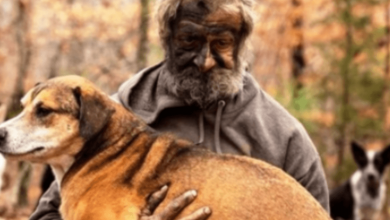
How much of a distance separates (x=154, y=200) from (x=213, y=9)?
1.34 meters

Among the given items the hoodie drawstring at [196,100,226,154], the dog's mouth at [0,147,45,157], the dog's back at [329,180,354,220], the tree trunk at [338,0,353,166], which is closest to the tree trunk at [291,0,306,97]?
the tree trunk at [338,0,353,166]

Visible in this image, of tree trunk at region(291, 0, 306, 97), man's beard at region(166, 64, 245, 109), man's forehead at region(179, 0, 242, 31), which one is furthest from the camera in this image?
tree trunk at region(291, 0, 306, 97)

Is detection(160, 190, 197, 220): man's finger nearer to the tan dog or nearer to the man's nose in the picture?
the tan dog

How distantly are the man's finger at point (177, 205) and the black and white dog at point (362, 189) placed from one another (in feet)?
34.1

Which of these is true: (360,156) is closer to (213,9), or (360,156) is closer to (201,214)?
(213,9)

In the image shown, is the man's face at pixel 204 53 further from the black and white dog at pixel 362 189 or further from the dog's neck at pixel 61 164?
the black and white dog at pixel 362 189

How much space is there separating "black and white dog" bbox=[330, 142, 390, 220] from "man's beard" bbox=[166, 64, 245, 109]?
31.2ft

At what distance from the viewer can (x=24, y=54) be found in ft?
45.5

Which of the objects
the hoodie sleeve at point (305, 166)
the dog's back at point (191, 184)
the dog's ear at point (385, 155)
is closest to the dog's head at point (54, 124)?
the dog's back at point (191, 184)

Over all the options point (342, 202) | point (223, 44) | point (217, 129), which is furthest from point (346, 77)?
point (223, 44)

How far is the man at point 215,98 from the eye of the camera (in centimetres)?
491

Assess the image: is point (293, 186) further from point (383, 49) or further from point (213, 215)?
point (383, 49)

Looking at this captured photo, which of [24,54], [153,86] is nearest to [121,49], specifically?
[24,54]

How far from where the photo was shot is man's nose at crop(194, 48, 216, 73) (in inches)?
192
